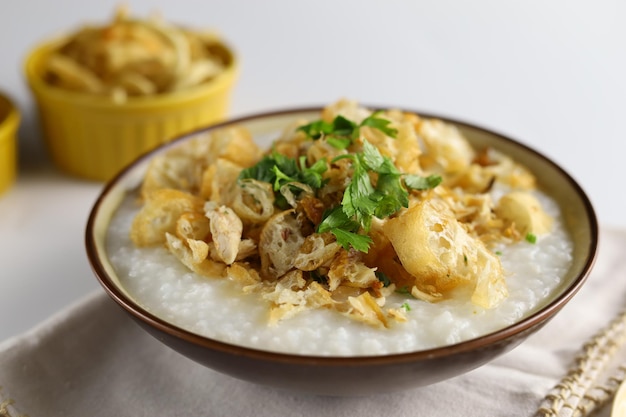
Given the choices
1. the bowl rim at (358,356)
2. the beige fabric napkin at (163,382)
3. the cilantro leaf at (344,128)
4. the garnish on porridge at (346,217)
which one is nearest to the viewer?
the bowl rim at (358,356)

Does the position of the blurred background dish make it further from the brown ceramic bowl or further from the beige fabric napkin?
the brown ceramic bowl

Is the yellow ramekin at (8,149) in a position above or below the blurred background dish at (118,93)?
below

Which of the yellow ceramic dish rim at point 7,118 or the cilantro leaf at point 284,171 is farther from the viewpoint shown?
the yellow ceramic dish rim at point 7,118

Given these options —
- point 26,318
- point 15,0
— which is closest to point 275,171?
point 26,318

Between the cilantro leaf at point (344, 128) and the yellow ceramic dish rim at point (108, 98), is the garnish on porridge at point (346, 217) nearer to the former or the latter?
the cilantro leaf at point (344, 128)

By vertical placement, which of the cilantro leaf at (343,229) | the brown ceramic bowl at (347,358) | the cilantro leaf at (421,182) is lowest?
the brown ceramic bowl at (347,358)

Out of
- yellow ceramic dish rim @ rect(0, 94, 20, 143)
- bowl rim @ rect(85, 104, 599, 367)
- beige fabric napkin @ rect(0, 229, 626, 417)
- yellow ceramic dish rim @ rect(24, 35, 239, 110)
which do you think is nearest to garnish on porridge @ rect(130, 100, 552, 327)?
bowl rim @ rect(85, 104, 599, 367)

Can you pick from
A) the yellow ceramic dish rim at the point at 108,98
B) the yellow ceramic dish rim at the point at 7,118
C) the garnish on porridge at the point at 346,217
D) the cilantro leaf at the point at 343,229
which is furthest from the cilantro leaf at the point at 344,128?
the yellow ceramic dish rim at the point at 7,118
